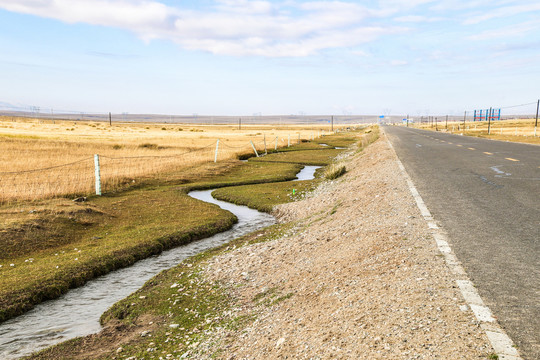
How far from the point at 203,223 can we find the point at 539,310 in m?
9.78

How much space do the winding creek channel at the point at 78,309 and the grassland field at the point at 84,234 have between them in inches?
10.6

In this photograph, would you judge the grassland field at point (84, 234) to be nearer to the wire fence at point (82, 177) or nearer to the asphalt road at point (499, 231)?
the wire fence at point (82, 177)

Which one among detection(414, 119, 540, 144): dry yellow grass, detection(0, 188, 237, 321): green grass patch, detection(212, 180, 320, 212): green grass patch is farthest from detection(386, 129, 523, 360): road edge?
detection(414, 119, 540, 144): dry yellow grass

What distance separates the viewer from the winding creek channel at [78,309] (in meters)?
6.19

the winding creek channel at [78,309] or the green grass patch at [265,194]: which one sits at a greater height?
the green grass patch at [265,194]

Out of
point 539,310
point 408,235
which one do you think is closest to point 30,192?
point 408,235

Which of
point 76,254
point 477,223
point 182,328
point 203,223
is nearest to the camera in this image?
point 182,328

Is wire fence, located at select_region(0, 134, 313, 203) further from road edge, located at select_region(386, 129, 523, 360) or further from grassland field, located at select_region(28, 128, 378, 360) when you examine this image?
road edge, located at select_region(386, 129, 523, 360)

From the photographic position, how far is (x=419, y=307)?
412 centimetres

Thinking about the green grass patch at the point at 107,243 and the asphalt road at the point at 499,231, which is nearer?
the asphalt road at the point at 499,231

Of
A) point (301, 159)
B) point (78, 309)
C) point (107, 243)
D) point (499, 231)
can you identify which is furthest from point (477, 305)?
point (301, 159)

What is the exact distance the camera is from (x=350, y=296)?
4793 mm

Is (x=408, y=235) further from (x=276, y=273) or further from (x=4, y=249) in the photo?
(x=4, y=249)

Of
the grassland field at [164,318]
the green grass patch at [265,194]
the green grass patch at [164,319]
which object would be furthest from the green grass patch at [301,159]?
the green grass patch at [164,319]
